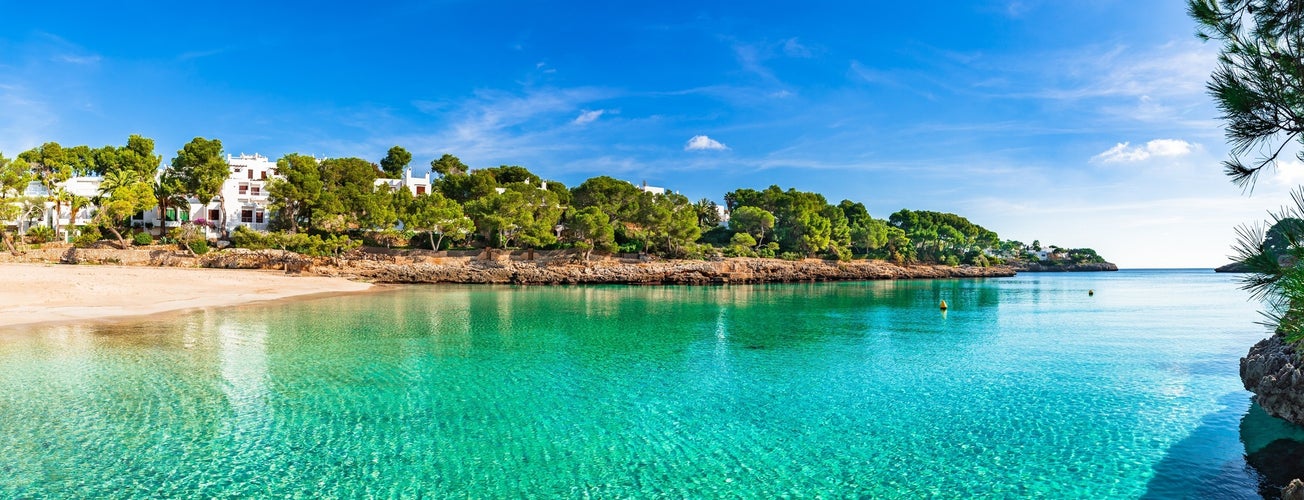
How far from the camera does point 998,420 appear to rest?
37.1ft

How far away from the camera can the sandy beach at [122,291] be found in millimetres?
24812

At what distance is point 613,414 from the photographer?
11.5 metres

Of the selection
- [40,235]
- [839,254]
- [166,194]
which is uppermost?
[166,194]

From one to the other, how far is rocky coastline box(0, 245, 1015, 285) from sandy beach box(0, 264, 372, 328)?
27.2 ft

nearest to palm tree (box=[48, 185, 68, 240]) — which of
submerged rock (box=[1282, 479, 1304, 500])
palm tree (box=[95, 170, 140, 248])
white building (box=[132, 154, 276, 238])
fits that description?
palm tree (box=[95, 170, 140, 248])

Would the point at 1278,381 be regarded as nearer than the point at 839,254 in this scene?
Yes

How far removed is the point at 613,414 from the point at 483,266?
5517 cm

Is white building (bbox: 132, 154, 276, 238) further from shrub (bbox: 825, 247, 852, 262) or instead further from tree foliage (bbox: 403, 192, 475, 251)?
shrub (bbox: 825, 247, 852, 262)

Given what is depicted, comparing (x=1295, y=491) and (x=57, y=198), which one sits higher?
(x=57, y=198)

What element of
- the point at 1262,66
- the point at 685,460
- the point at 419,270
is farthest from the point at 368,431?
the point at 419,270

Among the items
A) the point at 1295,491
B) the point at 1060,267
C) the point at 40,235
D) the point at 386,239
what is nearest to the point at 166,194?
the point at 40,235

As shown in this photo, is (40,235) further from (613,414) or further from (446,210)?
(613,414)

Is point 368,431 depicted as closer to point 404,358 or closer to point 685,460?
point 685,460

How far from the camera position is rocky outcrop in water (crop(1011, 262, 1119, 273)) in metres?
143
